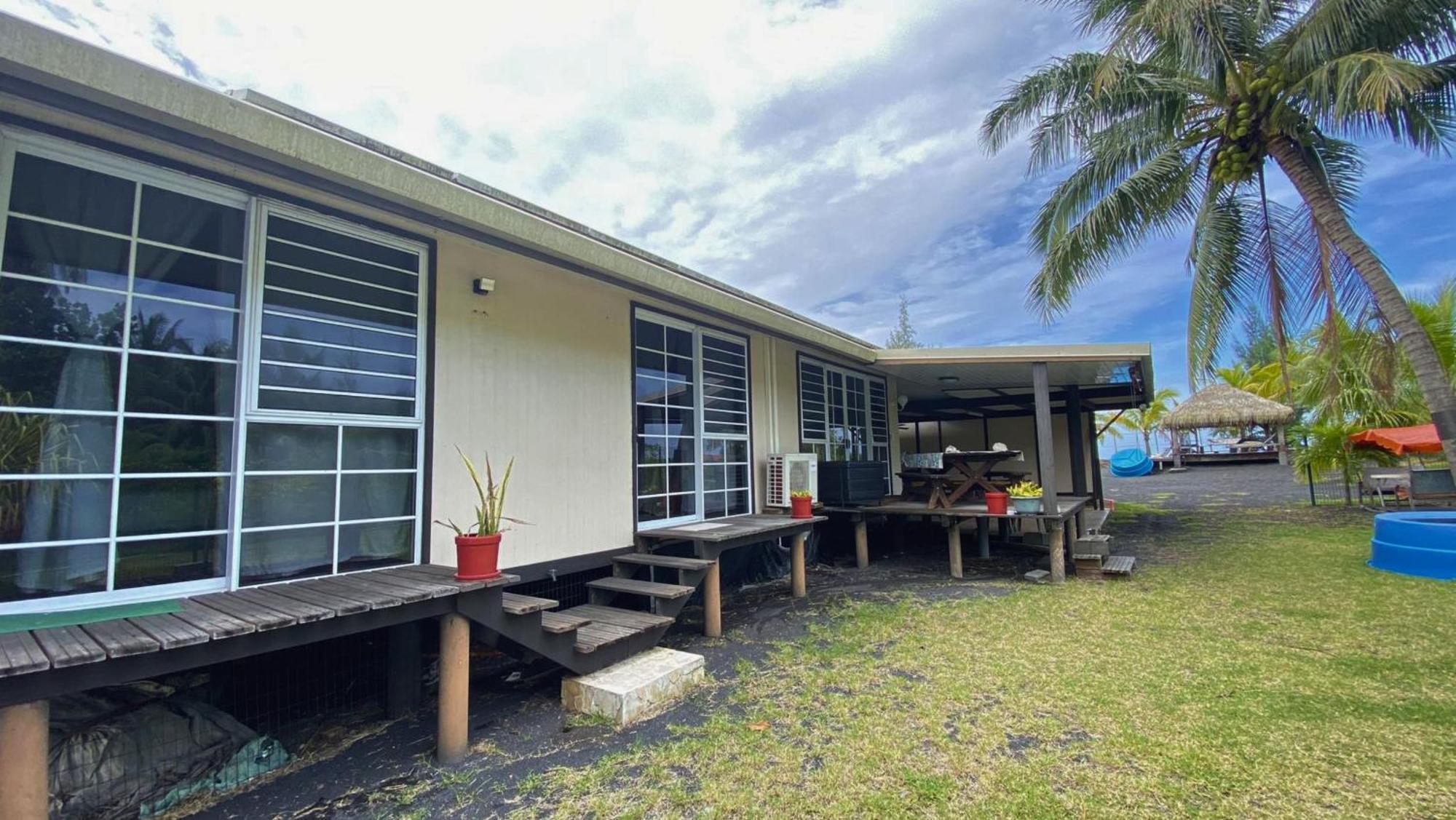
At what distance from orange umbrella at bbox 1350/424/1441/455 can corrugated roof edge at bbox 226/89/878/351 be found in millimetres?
12392

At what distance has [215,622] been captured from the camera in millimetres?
2271

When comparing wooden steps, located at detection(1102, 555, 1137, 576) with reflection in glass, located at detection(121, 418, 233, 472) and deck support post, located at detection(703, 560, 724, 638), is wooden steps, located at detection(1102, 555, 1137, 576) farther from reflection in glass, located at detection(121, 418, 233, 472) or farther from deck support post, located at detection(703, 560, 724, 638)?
reflection in glass, located at detection(121, 418, 233, 472)

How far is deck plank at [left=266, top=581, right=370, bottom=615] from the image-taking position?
2.52m

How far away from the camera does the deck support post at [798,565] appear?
5.93 m

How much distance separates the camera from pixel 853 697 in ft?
11.3

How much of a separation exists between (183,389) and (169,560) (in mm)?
796

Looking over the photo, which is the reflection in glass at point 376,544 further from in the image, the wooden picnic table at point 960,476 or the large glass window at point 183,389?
the wooden picnic table at point 960,476

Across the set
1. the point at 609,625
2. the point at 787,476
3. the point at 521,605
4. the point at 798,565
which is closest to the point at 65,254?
the point at 521,605

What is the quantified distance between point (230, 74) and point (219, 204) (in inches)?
122

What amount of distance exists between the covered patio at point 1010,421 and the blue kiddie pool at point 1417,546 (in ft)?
9.48

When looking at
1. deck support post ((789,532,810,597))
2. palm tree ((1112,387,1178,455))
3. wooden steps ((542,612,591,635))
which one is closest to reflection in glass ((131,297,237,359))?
wooden steps ((542,612,591,635))

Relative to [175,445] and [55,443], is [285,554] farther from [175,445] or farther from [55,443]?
[55,443]

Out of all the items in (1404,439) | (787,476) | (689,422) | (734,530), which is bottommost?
(734,530)

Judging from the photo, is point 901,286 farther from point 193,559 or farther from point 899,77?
point 193,559
